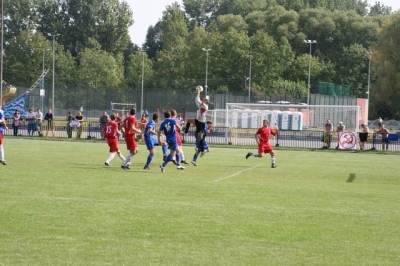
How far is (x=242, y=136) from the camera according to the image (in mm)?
47875

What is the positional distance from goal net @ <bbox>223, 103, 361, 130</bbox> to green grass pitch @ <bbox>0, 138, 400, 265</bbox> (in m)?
33.3

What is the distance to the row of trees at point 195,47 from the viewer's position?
93.9m

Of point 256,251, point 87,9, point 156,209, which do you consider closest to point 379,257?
point 256,251

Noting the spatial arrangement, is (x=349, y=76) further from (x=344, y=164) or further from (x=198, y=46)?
(x=344, y=164)

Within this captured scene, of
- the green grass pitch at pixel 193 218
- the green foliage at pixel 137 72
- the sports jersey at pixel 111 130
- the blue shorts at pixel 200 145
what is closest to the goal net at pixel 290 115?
the blue shorts at pixel 200 145

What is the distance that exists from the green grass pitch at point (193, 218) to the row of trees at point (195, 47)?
219 feet

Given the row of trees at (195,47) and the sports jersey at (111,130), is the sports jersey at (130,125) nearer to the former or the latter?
the sports jersey at (111,130)

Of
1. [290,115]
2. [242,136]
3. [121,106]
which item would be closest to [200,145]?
[242,136]

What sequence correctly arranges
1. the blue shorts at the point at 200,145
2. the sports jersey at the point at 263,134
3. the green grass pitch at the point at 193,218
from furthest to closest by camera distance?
1. the sports jersey at the point at 263,134
2. the blue shorts at the point at 200,145
3. the green grass pitch at the point at 193,218

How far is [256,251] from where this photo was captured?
9.89 metres

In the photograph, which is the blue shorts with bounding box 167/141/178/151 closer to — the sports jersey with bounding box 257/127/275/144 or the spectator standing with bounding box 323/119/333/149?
the sports jersey with bounding box 257/127/275/144

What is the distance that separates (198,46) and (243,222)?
84853 millimetres

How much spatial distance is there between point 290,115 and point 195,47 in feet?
129

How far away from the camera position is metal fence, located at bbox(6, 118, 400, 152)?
1772 inches
